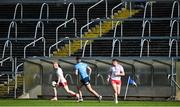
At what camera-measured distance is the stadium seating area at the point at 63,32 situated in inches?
1558

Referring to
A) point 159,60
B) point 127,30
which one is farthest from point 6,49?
point 159,60

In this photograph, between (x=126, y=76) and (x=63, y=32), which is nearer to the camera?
(x=126, y=76)

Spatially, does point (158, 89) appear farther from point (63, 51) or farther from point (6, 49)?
point (6, 49)

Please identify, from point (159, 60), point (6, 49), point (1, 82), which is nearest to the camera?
point (159, 60)

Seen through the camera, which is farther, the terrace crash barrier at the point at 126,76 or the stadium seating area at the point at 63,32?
the stadium seating area at the point at 63,32

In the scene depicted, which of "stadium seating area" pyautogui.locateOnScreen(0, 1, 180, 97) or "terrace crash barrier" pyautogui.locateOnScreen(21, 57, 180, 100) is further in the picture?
"stadium seating area" pyautogui.locateOnScreen(0, 1, 180, 97)

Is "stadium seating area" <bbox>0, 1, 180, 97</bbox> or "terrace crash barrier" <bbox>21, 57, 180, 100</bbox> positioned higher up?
"stadium seating area" <bbox>0, 1, 180, 97</bbox>

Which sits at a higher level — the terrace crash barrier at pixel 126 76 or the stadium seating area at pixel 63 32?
the stadium seating area at pixel 63 32

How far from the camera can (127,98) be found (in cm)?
3588

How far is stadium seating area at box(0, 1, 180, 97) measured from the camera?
1558 inches

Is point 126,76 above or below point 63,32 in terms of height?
below

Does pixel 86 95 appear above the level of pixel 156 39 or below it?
below

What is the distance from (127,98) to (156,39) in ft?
18.2

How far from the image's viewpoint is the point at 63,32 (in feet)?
141
